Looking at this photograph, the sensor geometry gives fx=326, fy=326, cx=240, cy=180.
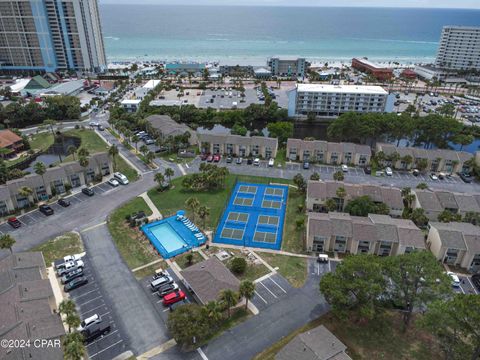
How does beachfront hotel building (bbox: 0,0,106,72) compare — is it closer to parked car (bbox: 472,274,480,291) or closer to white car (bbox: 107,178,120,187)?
white car (bbox: 107,178,120,187)

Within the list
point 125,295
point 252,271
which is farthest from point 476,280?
point 125,295

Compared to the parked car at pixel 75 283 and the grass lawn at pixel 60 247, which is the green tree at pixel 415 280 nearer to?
the parked car at pixel 75 283

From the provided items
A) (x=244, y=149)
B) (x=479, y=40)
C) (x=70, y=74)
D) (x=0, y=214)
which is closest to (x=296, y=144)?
(x=244, y=149)

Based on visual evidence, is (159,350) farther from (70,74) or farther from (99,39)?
(99,39)

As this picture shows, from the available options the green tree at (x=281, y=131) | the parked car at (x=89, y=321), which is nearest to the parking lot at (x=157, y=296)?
the parked car at (x=89, y=321)

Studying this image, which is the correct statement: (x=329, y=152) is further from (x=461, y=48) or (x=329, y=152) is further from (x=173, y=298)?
(x=461, y=48)

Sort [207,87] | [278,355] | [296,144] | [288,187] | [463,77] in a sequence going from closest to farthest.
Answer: [278,355] < [288,187] < [296,144] < [207,87] < [463,77]

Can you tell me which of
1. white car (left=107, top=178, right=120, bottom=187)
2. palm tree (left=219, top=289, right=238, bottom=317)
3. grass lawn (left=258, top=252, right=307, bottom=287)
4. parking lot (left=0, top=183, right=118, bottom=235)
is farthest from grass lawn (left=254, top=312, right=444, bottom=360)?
white car (left=107, top=178, right=120, bottom=187)
